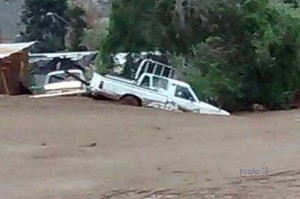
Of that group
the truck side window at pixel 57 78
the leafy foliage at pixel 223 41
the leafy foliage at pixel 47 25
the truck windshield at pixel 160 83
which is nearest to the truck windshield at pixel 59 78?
the truck side window at pixel 57 78

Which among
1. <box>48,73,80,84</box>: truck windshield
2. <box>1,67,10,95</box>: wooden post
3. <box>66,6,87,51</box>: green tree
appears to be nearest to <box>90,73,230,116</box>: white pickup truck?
<box>48,73,80,84</box>: truck windshield

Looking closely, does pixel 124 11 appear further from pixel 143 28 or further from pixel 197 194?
pixel 197 194

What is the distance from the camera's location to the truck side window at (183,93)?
26.1m

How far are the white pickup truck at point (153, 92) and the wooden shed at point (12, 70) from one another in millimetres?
2985

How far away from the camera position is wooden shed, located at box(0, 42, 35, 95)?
29.1 metres

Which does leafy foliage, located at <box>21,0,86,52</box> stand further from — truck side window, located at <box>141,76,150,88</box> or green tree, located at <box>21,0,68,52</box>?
truck side window, located at <box>141,76,150,88</box>

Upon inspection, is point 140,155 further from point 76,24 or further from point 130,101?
point 76,24

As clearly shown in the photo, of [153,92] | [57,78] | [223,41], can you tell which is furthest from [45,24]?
[153,92]

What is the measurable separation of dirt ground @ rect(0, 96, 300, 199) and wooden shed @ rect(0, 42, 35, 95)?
219 inches

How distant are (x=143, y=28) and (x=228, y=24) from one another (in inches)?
104

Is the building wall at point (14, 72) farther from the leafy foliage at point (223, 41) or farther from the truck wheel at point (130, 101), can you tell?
the truck wheel at point (130, 101)

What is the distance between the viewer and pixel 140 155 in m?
14.2

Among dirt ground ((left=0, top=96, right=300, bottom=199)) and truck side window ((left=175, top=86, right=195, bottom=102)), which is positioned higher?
dirt ground ((left=0, top=96, right=300, bottom=199))

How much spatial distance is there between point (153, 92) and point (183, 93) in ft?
3.18
